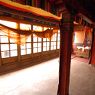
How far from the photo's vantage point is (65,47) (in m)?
2.24

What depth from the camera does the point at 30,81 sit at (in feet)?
11.3

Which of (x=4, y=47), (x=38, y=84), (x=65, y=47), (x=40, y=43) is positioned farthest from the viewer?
(x=40, y=43)

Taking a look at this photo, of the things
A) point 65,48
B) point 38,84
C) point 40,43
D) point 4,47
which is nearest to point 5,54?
point 4,47

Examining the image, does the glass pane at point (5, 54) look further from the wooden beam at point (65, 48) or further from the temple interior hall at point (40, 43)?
the wooden beam at point (65, 48)

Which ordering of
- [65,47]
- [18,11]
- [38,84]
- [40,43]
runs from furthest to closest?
[40,43]
[38,84]
[65,47]
[18,11]

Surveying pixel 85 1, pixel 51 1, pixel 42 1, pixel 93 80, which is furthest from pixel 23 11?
pixel 93 80

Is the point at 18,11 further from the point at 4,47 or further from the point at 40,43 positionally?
the point at 40,43

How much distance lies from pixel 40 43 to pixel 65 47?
12.1 ft

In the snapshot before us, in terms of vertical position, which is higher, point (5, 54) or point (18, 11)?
point (18, 11)

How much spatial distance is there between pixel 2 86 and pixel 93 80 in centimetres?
296

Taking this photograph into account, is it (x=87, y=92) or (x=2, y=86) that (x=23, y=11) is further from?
(x=87, y=92)

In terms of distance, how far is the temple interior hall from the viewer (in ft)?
5.72

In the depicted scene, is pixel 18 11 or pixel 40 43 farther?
pixel 40 43

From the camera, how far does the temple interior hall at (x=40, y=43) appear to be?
1744 mm
